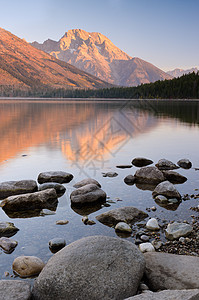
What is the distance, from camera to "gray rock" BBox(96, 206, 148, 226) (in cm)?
869

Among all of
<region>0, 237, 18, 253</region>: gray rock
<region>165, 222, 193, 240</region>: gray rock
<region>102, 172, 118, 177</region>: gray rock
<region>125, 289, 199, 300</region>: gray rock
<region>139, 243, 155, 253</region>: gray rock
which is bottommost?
<region>0, 237, 18, 253</region>: gray rock

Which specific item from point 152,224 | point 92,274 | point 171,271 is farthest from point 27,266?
point 152,224

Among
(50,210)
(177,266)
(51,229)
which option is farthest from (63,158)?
(177,266)

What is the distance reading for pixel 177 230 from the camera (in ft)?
25.2

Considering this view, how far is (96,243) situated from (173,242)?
262 cm

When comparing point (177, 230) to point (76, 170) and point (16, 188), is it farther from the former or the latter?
point (76, 170)

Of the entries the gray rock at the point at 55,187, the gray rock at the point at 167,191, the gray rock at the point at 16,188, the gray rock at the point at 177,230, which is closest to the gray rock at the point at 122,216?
the gray rock at the point at 177,230

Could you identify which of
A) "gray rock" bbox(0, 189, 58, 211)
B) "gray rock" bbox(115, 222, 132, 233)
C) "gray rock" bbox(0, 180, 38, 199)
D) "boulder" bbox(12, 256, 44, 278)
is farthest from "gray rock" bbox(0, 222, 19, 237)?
"gray rock" bbox(115, 222, 132, 233)

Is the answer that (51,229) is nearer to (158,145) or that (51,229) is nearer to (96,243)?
(96,243)

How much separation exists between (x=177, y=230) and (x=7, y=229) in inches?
193

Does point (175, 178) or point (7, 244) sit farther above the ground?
point (175, 178)

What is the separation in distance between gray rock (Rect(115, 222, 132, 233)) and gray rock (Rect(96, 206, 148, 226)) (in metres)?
0.43

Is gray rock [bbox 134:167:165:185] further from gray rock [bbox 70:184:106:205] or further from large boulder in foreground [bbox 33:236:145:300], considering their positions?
large boulder in foreground [bbox 33:236:145:300]

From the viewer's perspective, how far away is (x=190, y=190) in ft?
38.4
